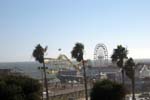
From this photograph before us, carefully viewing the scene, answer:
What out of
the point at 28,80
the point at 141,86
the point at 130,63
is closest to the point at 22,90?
the point at 28,80

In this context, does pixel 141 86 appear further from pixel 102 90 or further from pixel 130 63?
pixel 102 90

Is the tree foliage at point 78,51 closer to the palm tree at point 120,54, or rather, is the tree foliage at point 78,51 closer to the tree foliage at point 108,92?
the palm tree at point 120,54

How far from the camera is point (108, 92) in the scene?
149ft

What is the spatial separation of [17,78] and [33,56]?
48.4 feet

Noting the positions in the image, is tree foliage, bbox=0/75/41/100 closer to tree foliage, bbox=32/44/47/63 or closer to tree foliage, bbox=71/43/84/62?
tree foliage, bbox=32/44/47/63

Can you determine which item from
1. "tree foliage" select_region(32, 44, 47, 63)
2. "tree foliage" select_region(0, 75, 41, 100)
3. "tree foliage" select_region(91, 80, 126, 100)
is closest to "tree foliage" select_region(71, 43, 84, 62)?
"tree foliage" select_region(32, 44, 47, 63)

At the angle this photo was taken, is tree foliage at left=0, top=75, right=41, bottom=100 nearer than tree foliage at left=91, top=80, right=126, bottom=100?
Yes

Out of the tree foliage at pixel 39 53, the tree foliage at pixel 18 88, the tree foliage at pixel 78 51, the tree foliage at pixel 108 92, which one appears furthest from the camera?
the tree foliage at pixel 78 51

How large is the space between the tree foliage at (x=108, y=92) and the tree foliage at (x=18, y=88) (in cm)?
695

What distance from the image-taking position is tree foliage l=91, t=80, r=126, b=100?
149 ft

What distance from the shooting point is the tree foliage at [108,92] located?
45406mm

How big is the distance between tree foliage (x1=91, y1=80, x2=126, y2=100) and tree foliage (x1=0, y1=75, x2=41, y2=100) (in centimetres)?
695

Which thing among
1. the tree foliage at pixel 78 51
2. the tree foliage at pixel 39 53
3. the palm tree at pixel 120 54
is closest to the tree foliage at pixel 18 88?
the tree foliage at pixel 39 53

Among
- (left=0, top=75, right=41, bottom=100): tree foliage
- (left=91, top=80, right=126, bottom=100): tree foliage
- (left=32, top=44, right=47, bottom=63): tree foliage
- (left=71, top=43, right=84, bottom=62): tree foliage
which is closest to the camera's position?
(left=0, top=75, right=41, bottom=100): tree foliage
